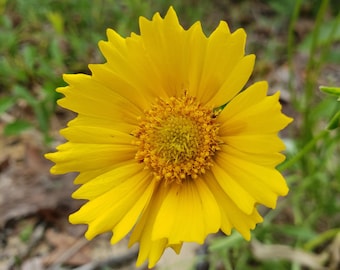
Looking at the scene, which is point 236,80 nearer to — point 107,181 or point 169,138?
point 169,138

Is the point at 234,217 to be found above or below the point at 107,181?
below

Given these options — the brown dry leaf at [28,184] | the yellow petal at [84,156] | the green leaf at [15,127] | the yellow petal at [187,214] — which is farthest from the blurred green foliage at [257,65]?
the yellow petal at [84,156]

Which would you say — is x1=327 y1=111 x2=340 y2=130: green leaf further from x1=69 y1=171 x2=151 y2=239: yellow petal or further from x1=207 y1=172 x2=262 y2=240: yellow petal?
x1=69 y1=171 x2=151 y2=239: yellow petal

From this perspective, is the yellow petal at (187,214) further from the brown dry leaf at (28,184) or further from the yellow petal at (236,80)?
the brown dry leaf at (28,184)

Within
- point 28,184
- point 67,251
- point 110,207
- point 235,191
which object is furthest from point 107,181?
point 28,184

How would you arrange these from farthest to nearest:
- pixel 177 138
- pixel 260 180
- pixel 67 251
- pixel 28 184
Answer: pixel 28 184, pixel 67 251, pixel 177 138, pixel 260 180

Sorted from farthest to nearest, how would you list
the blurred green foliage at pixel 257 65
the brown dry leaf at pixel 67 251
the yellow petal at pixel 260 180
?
1. the brown dry leaf at pixel 67 251
2. the blurred green foliage at pixel 257 65
3. the yellow petal at pixel 260 180

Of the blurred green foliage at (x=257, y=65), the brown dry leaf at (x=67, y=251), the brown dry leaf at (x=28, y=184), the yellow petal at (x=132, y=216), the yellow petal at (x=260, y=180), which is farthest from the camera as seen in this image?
the brown dry leaf at (x=28, y=184)
